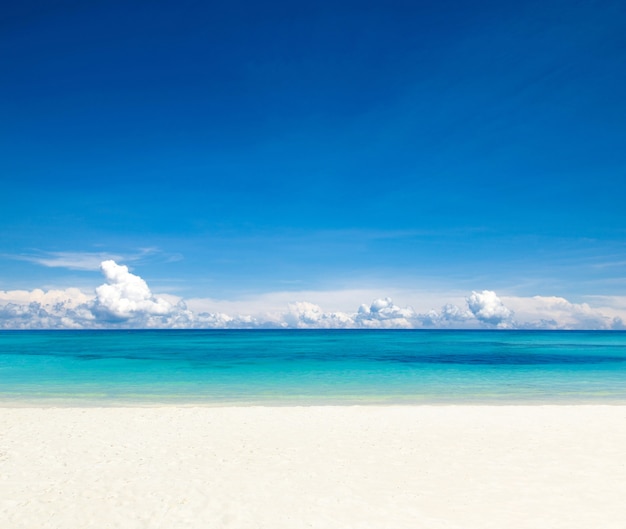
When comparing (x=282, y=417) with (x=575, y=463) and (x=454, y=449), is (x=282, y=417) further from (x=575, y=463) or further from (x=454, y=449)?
(x=575, y=463)

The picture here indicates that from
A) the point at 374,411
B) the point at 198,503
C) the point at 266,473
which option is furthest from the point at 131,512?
the point at 374,411

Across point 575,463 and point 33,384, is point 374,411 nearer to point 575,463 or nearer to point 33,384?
point 575,463

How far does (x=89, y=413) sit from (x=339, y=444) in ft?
34.2

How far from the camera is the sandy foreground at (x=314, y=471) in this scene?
788 cm

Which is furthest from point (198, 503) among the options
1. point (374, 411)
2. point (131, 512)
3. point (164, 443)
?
point (374, 411)

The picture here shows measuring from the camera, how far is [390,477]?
978cm

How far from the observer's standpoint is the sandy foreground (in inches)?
310

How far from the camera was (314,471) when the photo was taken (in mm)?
10227

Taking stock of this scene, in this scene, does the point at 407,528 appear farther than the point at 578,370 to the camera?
No

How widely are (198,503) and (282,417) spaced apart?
8148 mm

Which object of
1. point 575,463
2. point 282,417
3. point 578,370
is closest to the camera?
point 575,463

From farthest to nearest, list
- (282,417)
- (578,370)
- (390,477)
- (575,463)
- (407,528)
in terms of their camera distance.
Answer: (578,370) < (282,417) < (575,463) < (390,477) < (407,528)

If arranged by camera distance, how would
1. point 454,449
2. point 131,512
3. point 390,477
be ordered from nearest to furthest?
1. point 131,512
2. point 390,477
3. point 454,449

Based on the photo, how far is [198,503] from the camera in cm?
841
